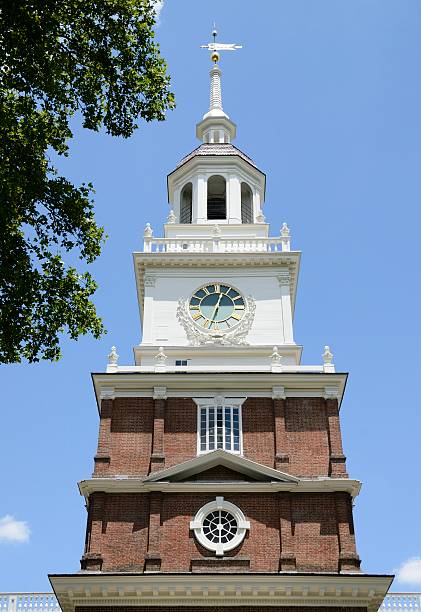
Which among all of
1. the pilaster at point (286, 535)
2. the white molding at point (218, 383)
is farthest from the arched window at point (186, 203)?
the pilaster at point (286, 535)

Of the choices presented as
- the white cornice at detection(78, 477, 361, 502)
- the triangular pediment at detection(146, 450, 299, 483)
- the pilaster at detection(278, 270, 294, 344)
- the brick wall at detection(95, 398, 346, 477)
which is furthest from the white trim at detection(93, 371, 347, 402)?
the white cornice at detection(78, 477, 361, 502)

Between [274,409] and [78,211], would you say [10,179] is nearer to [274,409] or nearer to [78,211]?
[78,211]

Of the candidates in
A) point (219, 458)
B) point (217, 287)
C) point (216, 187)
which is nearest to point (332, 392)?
point (219, 458)

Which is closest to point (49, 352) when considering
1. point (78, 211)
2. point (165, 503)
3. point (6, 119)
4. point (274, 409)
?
point (78, 211)

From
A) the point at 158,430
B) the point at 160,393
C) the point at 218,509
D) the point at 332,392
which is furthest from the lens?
the point at 332,392

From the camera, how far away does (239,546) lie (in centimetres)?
2469

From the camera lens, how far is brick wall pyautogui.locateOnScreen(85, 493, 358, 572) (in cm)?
2433

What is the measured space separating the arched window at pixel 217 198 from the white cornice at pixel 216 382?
10514mm

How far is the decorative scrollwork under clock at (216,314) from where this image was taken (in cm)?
3038

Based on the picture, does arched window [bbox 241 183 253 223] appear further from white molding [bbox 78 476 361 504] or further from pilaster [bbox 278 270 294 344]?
white molding [bbox 78 476 361 504]

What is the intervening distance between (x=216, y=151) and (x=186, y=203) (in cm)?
268

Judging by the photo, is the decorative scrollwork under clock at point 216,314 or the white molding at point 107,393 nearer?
the white molding at point 107,393

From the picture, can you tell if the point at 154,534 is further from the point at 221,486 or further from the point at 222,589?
the point at 222,589

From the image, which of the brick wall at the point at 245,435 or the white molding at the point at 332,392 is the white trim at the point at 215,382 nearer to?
the white molding at the point at 332,392
